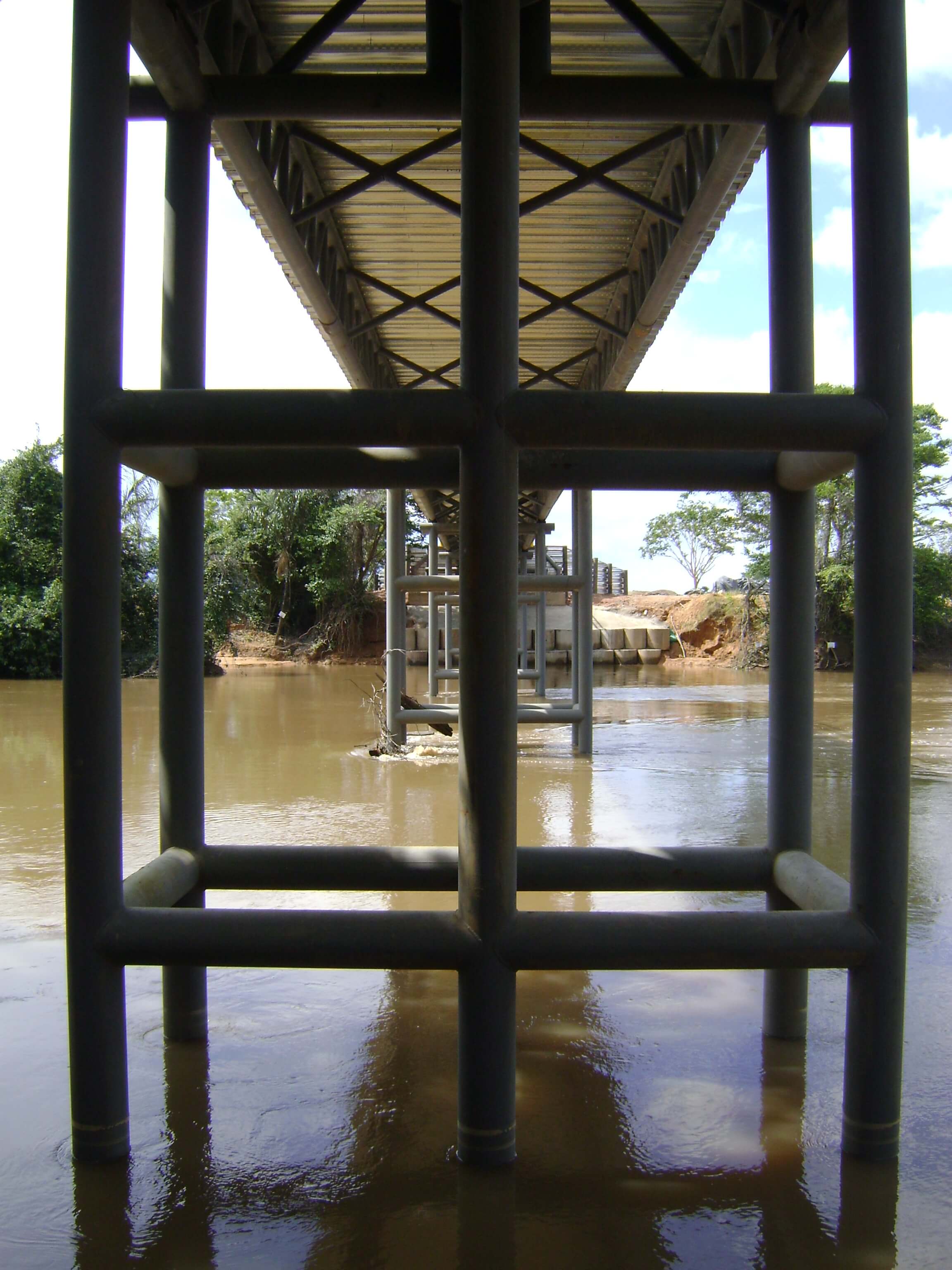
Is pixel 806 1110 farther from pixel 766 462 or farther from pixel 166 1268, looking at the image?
pixel 766 462

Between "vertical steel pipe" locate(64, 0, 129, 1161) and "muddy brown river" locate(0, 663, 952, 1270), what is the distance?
35cm

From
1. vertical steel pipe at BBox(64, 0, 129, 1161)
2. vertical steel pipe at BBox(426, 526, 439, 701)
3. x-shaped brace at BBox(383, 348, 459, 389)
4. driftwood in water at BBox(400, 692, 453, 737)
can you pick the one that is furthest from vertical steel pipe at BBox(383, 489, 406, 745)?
vertical steel pipe at BBox(64, 0, 129, 1161)

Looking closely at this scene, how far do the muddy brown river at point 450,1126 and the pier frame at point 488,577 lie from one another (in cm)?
22

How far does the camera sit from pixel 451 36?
4.20 metres

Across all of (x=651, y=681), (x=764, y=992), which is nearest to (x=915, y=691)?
(x=651, y=681)

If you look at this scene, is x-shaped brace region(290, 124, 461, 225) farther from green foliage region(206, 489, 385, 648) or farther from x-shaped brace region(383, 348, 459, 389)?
green foliage region(206, 489, 385, 648)

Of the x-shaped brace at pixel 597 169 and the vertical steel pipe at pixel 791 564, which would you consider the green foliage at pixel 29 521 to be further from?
the vertical steel pipe at pixel 791 564

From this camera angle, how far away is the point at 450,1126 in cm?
342

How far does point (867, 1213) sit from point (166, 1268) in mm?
1947

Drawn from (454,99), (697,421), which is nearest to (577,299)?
(454,99)

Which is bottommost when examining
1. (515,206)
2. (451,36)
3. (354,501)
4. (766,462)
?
(766,462)

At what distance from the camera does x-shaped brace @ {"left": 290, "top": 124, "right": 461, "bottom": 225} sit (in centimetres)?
540

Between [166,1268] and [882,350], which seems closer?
[166,1268]

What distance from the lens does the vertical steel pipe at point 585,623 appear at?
1283 centimetres
